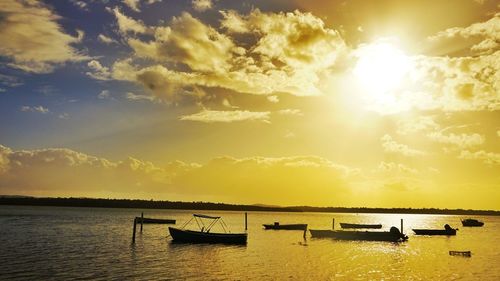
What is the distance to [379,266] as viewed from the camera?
4769 centimetres

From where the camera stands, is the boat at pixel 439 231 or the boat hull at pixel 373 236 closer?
the boat hull at pixel 373 236

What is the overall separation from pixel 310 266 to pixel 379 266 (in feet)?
25.8

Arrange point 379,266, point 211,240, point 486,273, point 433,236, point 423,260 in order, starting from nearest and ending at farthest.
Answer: point 486,273
point 379,266
point 423,260
point 211,240
point 433,236

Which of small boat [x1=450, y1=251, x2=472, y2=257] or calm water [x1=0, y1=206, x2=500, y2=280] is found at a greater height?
small boat [x1=450, y1=251, x2=472, y2=257]

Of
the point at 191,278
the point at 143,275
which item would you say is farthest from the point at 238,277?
the point at 143,275

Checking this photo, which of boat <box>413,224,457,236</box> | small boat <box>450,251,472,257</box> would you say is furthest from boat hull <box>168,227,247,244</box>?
boat <box>413,224,457,236</box>

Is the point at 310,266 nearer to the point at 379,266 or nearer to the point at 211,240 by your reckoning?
the point at 379,266

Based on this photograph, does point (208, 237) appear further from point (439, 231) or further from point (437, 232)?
point (437, 232)

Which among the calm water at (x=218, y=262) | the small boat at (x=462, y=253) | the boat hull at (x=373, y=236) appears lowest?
the calm water at (x=218, y=262)

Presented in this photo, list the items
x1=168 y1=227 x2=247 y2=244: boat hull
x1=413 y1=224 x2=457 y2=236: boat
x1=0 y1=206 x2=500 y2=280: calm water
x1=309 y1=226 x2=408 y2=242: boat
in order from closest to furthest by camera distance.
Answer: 1. x1=0 y1=206 x2=500 y2=280: calm water
2. x1=168 y1=227 x2=247 y2=244: boat hull
3. x1=309 y1=226 x2=408 y2=242: boat
4. x1=413 y1=224 x2=457 y2=236: boat

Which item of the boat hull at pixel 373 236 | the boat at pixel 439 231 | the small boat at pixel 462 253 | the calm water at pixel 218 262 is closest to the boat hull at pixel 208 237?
the calm water at pixel 218 262

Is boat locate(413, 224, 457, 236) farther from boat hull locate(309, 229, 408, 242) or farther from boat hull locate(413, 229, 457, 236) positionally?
boat hull locate(309, 229, 408, 242)

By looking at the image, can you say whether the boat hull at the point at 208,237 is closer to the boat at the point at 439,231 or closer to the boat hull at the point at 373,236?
the boat hull at the point at 373,236

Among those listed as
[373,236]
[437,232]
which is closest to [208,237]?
[373,236]
